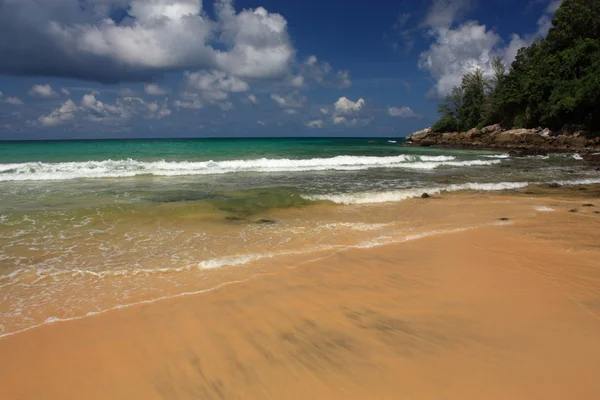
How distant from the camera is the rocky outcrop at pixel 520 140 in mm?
34062

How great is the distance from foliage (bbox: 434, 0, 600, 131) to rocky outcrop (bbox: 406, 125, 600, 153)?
1389 mm

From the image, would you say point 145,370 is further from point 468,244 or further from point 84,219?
point 84,219

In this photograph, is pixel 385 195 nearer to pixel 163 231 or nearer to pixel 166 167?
pixel 163 231

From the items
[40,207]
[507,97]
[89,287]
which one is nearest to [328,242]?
[89,287]

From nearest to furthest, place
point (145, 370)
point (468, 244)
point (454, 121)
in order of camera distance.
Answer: point (145, 370)
point (468, 244)
point (454, 121)

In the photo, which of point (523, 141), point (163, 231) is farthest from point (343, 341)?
point (523, 141)

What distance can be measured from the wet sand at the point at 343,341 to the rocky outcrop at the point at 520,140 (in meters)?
34.5

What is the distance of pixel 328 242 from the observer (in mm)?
7148

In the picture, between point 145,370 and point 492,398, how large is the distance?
295cm

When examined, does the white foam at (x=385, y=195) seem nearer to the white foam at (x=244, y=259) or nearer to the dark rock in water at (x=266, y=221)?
the dark rock in water at (x=266, y=221)

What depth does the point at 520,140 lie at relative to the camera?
39.6 meters

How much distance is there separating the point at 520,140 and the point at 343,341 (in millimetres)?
44125

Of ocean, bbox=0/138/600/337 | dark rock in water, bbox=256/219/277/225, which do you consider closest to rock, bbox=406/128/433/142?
ocean, bbox=0/138/600/337

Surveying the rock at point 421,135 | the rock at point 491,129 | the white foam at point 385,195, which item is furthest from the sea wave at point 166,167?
the rock at point 421,135
